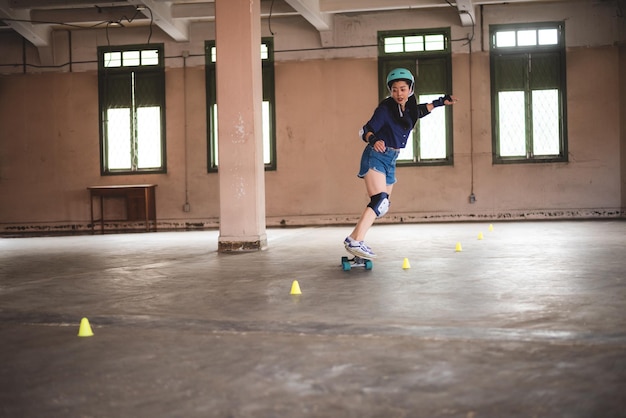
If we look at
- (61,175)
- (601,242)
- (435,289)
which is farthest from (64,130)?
(435,289)

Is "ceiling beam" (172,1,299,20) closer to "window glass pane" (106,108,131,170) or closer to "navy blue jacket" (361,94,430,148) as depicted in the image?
"window glass pane" (106,108,131,170)

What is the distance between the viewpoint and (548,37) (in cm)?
1611

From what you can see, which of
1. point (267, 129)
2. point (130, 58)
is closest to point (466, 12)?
point (267, 129)

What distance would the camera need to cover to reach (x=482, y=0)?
15430 mm

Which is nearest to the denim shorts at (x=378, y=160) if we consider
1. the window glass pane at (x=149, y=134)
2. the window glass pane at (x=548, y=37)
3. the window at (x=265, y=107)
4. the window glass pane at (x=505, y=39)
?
the window at (x=265, y=107)

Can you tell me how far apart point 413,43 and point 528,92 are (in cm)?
274

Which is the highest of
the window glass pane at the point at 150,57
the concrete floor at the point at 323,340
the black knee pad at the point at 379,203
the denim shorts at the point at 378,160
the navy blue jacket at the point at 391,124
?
the window glass pane at the point at 150,57

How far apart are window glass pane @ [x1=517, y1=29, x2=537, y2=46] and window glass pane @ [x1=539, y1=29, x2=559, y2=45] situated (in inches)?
5.7

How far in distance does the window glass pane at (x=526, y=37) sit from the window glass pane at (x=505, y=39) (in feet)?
0.42

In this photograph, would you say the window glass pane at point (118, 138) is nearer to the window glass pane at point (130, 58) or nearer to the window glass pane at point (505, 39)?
the window glass pane at point (130, 58)

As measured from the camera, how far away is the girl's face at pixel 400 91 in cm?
728

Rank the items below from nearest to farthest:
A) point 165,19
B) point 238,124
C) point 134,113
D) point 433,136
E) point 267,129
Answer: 1. point 238,124
2. point 165,19
3. point 433,136
4. point 267,129
5. point 134,113

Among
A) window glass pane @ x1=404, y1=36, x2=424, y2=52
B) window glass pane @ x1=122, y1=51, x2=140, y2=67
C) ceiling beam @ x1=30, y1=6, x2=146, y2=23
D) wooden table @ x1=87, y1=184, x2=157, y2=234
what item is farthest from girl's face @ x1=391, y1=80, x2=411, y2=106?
window glass pane @ x1=122, y1=51, x2=140, y2=67

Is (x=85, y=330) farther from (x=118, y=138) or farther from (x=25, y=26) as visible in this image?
(x=25, y=26)
